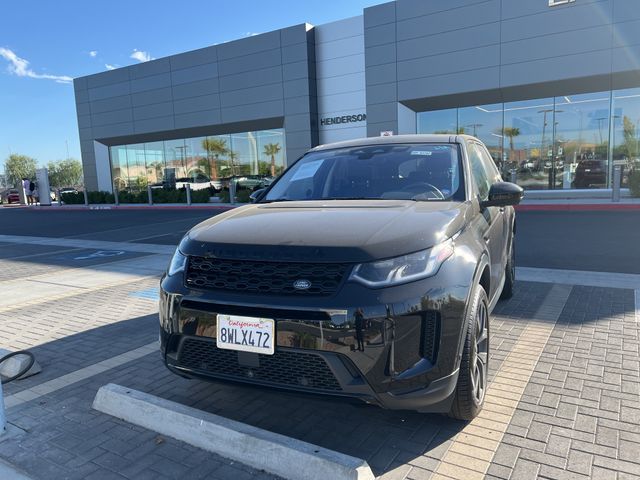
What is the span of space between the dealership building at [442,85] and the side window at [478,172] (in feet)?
53.6

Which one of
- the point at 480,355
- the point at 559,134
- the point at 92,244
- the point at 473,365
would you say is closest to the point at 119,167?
the point at 92,244

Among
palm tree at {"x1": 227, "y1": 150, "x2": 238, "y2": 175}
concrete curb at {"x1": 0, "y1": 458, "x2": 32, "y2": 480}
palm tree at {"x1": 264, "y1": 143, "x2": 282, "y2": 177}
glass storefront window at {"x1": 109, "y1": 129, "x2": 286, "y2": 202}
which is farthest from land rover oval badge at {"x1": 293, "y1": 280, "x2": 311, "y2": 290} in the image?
palm tree at {"x1": 227, "y1": 150, "x2": 238, "y2": 175}

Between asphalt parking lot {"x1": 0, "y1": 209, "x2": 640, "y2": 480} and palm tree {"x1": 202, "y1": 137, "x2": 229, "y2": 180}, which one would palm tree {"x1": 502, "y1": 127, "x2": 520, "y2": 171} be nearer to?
palm tree {"x1": 202, "y1": 137, "x2": 229, "y2": 180}

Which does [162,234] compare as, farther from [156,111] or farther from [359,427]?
[156,111]

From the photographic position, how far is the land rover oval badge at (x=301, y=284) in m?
2.53

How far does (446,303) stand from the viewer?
8.40ft

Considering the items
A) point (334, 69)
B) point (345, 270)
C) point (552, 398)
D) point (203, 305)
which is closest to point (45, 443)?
point (203, 305)

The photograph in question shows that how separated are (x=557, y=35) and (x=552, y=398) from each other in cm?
1859

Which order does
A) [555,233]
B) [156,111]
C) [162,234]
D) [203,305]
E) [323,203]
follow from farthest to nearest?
[156,111] < [162,234] < [555,233] < [323,203] < [203,305]

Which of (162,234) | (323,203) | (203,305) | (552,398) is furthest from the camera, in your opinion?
(162,234)

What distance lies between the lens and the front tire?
276cm

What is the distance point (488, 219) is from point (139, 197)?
92.8 feet

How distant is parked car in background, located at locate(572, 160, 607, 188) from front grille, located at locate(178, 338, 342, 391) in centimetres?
2080

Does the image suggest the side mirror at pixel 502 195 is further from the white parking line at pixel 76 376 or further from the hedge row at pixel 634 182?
the hedge row at pixel 634 182
